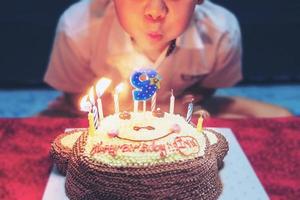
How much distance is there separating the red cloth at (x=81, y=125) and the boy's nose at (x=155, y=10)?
1.31ft

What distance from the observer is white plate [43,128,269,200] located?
119 cm

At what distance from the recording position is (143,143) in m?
1.14

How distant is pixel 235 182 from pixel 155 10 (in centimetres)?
44

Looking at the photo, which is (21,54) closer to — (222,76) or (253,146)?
(222,76)

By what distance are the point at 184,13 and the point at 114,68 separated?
0.43 meters

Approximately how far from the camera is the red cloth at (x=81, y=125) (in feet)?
4.18

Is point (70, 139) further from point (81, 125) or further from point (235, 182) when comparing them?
point (235, 182)

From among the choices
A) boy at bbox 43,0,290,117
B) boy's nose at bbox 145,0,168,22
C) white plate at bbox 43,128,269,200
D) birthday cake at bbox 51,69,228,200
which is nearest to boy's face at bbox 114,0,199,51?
boy's nose at bbox 145,0,168,22

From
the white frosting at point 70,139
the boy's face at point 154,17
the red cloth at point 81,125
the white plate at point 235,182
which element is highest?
the boy's face at point 154,17

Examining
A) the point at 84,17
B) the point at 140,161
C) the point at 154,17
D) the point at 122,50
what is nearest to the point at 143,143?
the point at 140,161

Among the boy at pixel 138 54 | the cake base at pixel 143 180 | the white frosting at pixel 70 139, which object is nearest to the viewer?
the cake base at pixel 143 180

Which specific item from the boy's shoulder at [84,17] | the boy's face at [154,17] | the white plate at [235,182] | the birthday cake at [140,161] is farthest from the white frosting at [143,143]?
the boy's shoulder at [84,17]

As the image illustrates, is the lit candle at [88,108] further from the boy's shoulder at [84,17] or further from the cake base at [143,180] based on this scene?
the boy's shoulder at [84,17]

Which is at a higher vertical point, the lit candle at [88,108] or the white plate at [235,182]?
the lit candle at [88,108]
